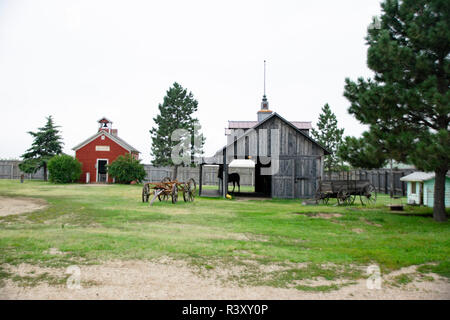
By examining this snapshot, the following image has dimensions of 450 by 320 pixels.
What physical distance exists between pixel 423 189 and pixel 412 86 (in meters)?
6.31

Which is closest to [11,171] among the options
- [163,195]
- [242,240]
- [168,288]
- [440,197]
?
[163,195]

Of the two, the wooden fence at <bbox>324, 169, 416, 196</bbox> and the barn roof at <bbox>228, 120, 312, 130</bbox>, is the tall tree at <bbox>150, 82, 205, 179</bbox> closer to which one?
the barn roof at <bbox>228, 120, 312, 130</bbox>

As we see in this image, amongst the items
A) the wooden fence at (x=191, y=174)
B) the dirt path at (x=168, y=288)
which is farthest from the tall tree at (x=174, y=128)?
the dirt path at (x=168, y=288)

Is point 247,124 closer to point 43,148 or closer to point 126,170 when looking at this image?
point 126,170

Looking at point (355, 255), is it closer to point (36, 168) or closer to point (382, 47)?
point (382, 47)

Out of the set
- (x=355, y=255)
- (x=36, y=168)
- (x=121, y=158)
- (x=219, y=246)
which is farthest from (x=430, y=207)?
(x=36, y=168)

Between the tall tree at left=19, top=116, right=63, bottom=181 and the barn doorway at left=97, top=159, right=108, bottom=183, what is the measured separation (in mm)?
6092

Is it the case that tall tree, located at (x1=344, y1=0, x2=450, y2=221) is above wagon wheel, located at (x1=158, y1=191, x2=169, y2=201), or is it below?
above

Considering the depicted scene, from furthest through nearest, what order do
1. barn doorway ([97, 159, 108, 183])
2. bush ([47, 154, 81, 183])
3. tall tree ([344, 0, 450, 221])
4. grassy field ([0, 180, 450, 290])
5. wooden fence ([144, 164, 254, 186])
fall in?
wooden fence ([144, 164, 254, 186])
barn doorway ([97, 159, 108, 183])
bush ([47, 154, 81, 183])
tall tree ([344, 0, 450, 221])
grassy field ([0, 180, 450, 290])

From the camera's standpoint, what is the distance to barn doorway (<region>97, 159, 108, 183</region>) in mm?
33594

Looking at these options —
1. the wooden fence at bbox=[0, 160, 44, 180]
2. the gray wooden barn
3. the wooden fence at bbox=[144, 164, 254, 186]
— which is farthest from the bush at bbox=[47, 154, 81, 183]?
the gray wooden barn

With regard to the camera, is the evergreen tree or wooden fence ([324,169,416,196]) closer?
the evergreen tree
